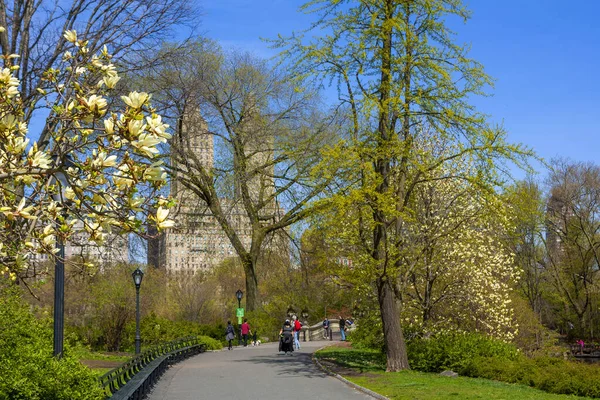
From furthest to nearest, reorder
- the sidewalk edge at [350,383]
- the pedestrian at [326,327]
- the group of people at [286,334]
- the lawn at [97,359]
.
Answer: the pedestrian at [326,327] → the group of people at [286,334] → the lawn at [97,359] → the sidewalk edge at [350,383]

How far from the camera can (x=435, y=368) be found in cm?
2222

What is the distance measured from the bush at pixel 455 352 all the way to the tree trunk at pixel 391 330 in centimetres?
102

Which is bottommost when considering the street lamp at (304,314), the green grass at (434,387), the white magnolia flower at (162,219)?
the green grass at (434,387)

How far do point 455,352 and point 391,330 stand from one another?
2.07 meters

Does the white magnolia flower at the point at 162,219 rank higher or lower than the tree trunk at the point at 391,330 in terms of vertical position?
higher

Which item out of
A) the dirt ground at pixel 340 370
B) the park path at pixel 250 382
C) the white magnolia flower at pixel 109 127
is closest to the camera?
the white magnolia flower at pixel 109 127

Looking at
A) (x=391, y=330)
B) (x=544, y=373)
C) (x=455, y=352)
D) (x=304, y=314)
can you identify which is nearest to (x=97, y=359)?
(x=391, y=330)

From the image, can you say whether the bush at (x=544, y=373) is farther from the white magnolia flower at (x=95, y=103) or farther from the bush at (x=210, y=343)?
the bush at (x=210, y=343)

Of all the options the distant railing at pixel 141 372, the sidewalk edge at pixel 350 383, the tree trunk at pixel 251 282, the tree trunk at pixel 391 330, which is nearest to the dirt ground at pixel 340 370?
the sidewalk edge at pixel 350 383

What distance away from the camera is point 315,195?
1356 inches

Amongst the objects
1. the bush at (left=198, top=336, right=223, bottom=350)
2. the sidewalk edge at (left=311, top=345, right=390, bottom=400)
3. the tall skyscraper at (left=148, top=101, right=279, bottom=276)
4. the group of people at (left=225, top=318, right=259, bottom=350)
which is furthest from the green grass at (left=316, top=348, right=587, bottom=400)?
the tall skyscraper at (left=148, top=101, right=279, bottom=276)

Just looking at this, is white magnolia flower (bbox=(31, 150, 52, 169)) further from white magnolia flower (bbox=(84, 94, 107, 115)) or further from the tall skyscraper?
the tall skyscraper

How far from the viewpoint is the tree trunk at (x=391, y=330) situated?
2159 cm

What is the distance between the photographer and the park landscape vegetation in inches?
225
